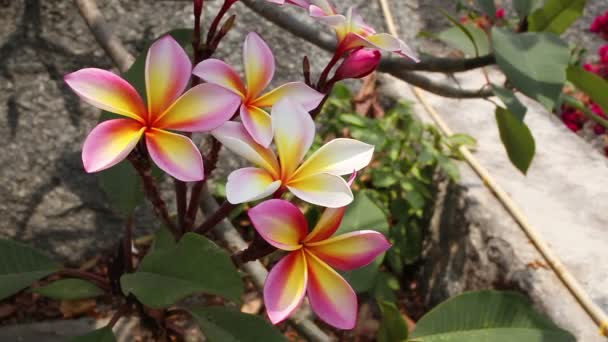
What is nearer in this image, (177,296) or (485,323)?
(177,296)

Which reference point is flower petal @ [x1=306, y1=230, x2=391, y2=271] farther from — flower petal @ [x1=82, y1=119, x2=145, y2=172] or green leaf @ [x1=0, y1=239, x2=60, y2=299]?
green leaf @ [x1=0, y1=239, x2=60, y2=299]

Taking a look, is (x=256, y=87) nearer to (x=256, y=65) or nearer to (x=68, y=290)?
(x=256, y=65)

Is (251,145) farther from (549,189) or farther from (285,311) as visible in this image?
(549,189)

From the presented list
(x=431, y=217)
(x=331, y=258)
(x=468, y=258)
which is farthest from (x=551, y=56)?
(x=431, y=217)

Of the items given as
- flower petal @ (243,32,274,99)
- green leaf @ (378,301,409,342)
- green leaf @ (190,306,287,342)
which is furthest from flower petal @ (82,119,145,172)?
green leaf @ (378,301,409,342)

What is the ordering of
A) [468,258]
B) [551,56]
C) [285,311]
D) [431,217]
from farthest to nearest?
[431,217] < [468,258] < [551,56] < [285,311]

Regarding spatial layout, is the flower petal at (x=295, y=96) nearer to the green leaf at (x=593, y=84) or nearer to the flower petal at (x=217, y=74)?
the flower petal at (x=217, y=74)

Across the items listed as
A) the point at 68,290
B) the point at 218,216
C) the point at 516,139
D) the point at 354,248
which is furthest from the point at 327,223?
the point at 516,139

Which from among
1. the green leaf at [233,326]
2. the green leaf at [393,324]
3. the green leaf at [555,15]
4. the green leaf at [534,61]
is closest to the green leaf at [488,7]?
the green leaf at [555,15]
